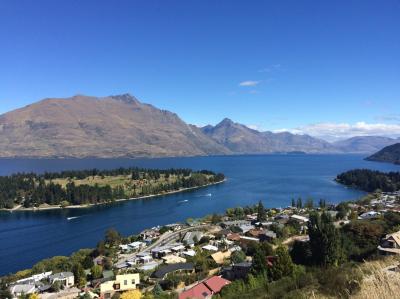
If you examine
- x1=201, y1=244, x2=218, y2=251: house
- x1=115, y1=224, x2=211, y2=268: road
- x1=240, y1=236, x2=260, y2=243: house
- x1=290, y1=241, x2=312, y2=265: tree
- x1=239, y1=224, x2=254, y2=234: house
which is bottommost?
x1=115, y1=224, x2=211, y2=268: road

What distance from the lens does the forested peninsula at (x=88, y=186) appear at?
7281 cm

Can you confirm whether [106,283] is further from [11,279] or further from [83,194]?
[83,194]

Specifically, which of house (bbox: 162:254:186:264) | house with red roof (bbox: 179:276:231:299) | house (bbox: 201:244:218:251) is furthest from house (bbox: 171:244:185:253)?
house with red roof (bbox: 179:276:231:299)

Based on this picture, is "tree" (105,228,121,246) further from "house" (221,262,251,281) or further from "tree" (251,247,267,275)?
"tree" (251,247,267,275)

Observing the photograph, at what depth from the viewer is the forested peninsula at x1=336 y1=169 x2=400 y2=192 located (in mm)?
81256

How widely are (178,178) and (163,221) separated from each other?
4391 centimetres

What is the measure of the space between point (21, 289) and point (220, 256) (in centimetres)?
1411

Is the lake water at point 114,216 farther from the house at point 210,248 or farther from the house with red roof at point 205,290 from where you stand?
the house with red roof at point 205,290

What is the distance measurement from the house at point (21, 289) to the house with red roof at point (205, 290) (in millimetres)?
11648

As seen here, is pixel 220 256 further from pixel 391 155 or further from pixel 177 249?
pixel 391 155

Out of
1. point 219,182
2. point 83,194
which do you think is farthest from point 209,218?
point 219,182

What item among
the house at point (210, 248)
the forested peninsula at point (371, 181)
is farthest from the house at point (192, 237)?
the forested peninsula at point (371, 181)

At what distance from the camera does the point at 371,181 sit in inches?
3401

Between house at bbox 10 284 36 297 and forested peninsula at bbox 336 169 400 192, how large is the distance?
7360cm
